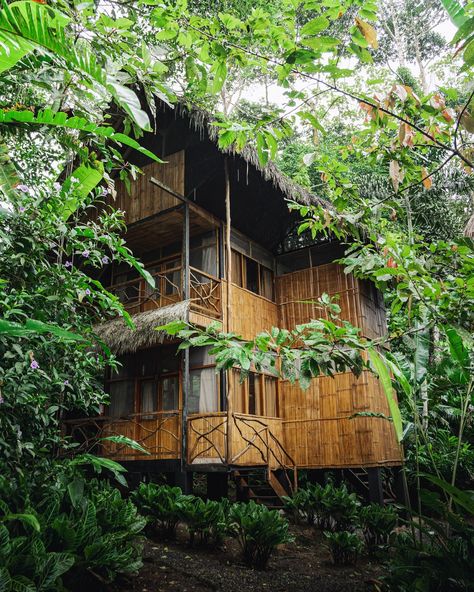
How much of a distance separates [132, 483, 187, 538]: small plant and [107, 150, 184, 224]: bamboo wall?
5.15 metres

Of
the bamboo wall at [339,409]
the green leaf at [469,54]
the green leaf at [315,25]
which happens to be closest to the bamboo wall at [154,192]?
the bamboo wall at [339,409]

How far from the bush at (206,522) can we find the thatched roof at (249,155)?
5.15 m

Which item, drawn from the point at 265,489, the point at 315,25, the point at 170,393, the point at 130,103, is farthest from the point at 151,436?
the point at 315,25

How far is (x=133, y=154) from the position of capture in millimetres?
10805

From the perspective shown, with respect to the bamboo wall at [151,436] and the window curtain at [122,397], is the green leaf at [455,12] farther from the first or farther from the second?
the window curtain at [122,397]

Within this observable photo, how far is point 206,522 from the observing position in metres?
5.59

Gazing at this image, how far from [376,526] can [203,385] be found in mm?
4058

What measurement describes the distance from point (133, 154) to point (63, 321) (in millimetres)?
7854

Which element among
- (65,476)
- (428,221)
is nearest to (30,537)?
(65,476)

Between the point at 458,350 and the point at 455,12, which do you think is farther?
the point at 458,350

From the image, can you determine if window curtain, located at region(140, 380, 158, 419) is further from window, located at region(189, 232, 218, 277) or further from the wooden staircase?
window, located at region(189, 232, 218, 277)

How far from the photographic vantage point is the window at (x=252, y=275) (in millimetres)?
10391

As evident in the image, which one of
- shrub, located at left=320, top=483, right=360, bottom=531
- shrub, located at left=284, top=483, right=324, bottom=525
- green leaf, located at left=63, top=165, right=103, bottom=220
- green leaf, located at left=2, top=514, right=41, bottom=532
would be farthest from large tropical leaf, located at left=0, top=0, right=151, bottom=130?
shrub, located at left=284, top=483, right=324, bottom=525

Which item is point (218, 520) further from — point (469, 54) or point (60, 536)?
point (469, 54)
